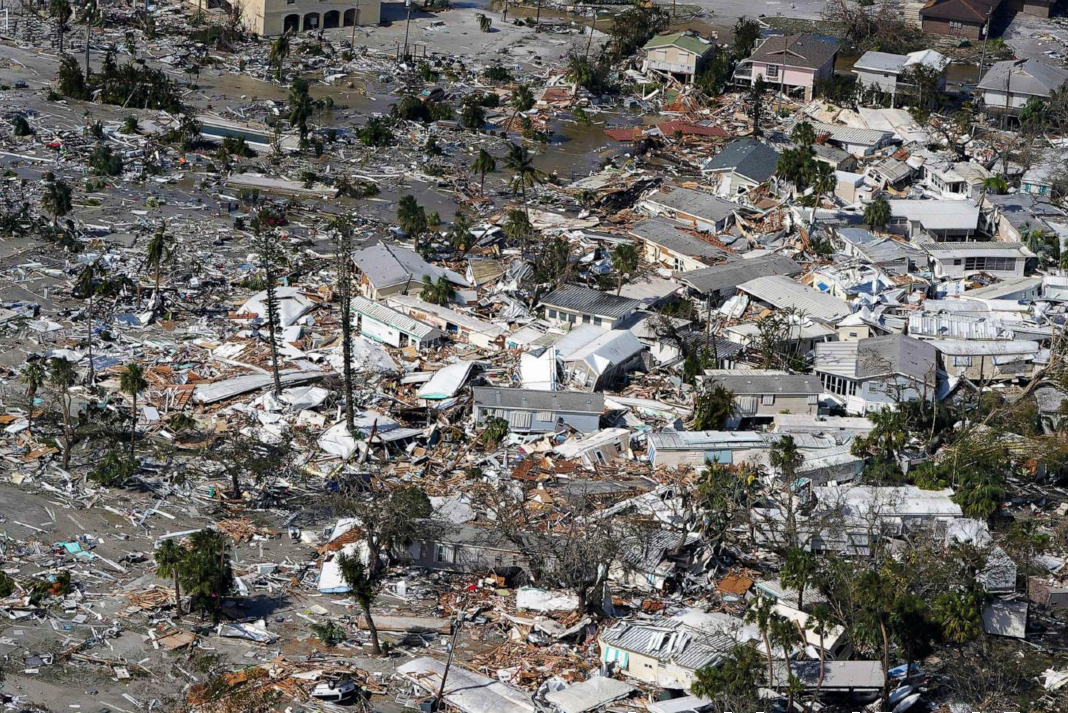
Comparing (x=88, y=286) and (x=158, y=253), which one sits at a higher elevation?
(x=158, y=253)

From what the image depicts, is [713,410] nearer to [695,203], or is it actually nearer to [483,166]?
[695,203]

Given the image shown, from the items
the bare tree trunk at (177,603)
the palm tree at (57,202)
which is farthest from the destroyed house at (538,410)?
the palm tree at (57,202)

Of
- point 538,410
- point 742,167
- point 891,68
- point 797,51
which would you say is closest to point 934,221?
point 742,167

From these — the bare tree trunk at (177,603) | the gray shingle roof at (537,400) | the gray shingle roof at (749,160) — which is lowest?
the bare tree trunk at (177,603)

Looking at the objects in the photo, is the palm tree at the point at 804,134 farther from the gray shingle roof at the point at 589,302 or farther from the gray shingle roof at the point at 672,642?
the gray shingle roof at the point at 672,642

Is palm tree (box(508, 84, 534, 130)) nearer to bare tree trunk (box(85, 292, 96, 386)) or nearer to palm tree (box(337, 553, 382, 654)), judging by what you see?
bare tree trunk (box(85, 292, 96, 386))

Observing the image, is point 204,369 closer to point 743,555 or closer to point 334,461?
point 334,461

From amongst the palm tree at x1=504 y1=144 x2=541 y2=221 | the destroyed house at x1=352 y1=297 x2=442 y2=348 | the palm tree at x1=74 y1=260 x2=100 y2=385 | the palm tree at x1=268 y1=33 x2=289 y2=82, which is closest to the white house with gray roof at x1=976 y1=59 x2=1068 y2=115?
the palm tree at x1=504 y1=144 x2=541 y2=221
